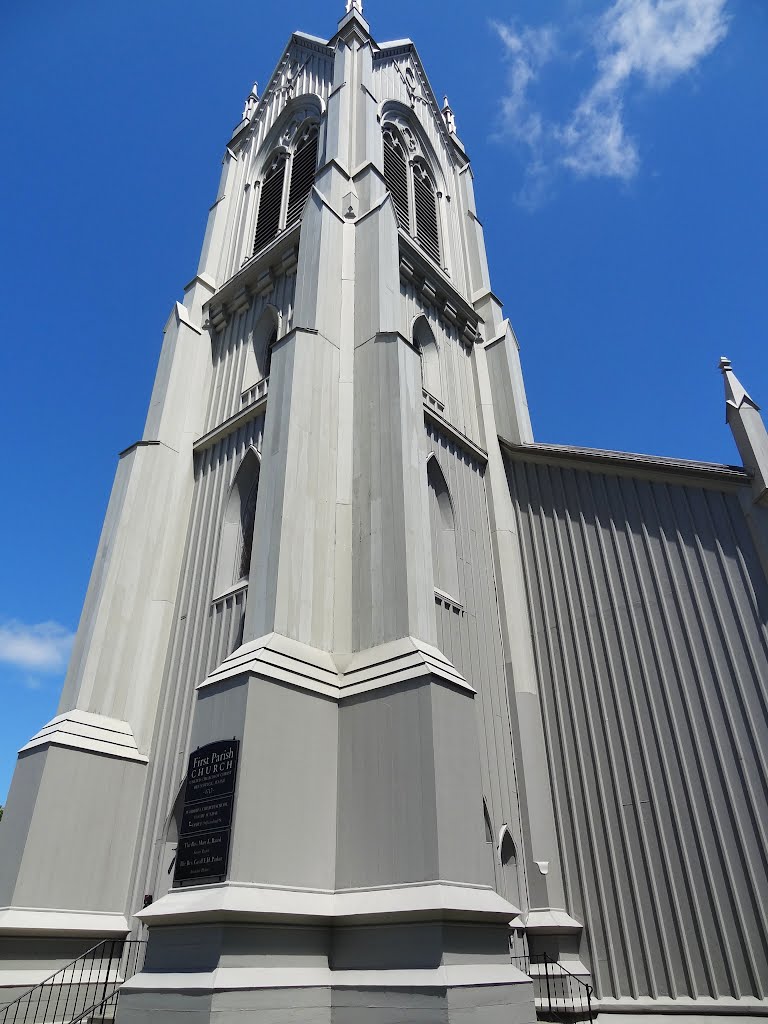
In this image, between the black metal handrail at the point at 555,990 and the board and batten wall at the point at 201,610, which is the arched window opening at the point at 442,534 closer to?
the board and batten wall at the point at 201,610

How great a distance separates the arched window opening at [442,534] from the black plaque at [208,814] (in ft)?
18.2

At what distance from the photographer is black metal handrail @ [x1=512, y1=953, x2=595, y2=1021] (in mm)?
9266

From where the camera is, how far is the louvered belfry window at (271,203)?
19172 mm

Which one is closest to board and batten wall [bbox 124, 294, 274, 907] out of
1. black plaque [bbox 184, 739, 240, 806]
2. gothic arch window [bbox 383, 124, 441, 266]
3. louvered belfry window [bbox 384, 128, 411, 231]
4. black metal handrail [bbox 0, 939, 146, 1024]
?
black metal handrail [bbox 0, 939, 146, 1024]

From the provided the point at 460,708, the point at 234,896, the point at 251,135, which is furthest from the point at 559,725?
the point at 251,135

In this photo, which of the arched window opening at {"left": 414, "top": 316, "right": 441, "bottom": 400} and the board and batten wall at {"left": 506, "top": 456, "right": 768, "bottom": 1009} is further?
the arched window opening at {"left": 414, "top": 316, "right": 441, "bottom": 400}

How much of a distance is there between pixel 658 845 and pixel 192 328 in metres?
15.0

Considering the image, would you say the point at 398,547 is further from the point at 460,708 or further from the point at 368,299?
the point at 368,299

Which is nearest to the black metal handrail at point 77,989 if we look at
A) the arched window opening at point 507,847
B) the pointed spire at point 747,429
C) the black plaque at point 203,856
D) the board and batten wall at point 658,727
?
the black plaque at point 203,856

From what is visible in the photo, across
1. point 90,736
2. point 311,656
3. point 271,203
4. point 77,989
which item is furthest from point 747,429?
point 271,203

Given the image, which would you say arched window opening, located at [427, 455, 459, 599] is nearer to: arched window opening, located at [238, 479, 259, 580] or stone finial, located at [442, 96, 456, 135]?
arched window opening, located at [238, 479, 259, 580]

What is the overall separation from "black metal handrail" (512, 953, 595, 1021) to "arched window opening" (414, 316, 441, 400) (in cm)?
1088

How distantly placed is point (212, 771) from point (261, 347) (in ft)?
37.3

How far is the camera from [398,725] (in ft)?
25.4
